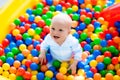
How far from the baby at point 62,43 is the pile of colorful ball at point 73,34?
0.03 meters

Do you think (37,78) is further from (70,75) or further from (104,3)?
(104,3)

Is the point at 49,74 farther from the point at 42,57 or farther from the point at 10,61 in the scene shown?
the point at 10,61

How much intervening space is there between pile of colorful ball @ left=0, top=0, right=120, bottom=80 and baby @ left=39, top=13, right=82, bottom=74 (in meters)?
0.03

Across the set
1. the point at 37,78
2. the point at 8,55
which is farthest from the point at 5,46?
the point at 37,78

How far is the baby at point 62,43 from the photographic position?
1.42 metres

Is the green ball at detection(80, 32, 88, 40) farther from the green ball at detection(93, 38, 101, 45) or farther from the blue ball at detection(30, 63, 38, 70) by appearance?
the blue ball at detection(30, 63, 38, 70)

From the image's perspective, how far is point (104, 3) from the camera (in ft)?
6.11

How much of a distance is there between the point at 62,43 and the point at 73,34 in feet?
0.71

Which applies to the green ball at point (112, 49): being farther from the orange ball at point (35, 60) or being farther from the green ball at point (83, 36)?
the orange ball at point (35, 60)

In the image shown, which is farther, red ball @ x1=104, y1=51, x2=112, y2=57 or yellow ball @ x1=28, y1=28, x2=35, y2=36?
yellow ball @ x1=28, y1=28, x2=35, y2=36

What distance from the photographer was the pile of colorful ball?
59.4 inches

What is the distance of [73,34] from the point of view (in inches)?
66.4

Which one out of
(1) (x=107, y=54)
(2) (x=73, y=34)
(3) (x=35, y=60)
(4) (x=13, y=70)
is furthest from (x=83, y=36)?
(4) (x=13, y=70)

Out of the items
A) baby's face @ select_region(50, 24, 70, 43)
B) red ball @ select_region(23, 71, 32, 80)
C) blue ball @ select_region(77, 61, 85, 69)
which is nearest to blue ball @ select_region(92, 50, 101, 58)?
blue ball @ select_region(77, 61, 85, 69)
